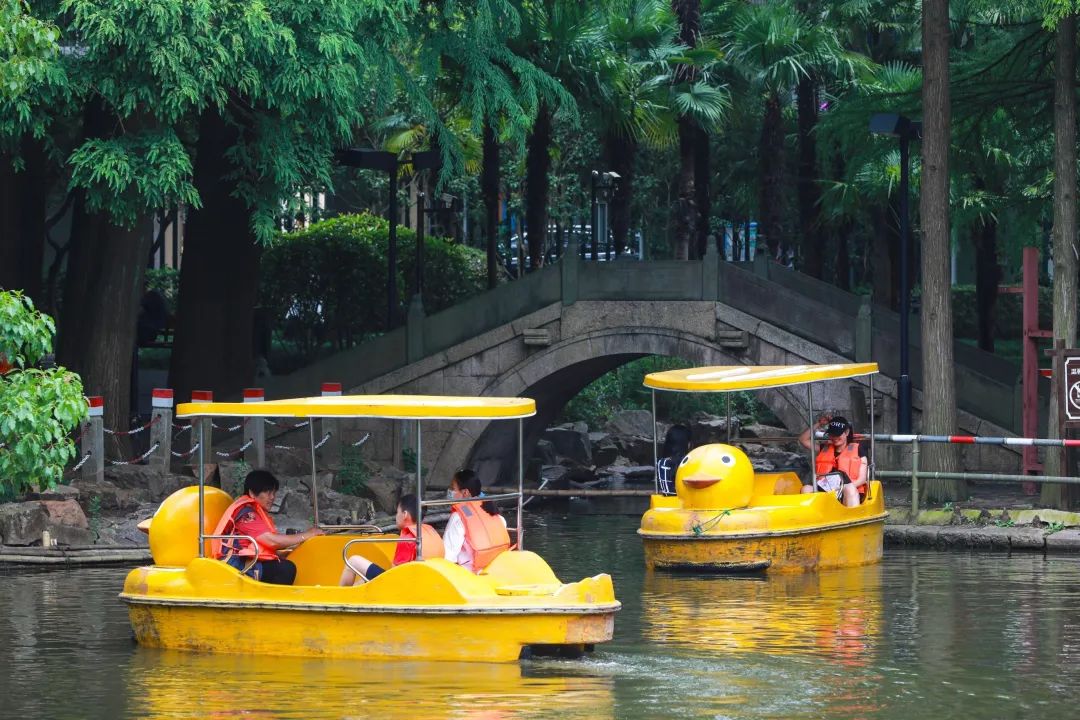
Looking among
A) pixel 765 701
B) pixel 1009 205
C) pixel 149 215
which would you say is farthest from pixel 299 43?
pixel 765 701

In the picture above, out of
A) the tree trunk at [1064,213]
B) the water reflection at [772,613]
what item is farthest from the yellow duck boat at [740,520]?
the tree trunk at [1064,213]

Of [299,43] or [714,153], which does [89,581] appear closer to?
[299,43]

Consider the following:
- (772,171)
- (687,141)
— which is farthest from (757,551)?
(772,171)

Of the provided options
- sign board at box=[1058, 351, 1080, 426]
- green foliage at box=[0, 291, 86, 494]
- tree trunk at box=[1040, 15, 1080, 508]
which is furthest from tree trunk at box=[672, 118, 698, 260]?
green foliage at box=[0, 291, 86, 494]

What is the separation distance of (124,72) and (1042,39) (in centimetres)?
1109

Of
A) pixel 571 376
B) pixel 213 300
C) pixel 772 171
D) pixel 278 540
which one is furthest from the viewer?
pixel 772 171

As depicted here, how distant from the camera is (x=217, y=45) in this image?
21.3 metres

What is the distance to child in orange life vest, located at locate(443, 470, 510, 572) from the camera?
1398cm

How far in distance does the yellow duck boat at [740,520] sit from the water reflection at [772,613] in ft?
0.53

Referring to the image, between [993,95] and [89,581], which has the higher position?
[993,95]

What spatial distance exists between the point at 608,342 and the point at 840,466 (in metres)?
8.34

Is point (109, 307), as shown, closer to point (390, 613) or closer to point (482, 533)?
point (482, 533)

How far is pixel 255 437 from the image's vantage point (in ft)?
78.6

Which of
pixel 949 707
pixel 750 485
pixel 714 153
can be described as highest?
pixel 714 153
